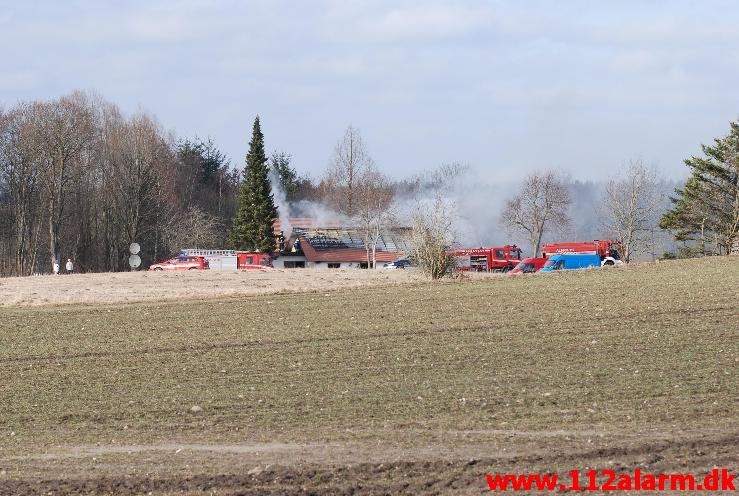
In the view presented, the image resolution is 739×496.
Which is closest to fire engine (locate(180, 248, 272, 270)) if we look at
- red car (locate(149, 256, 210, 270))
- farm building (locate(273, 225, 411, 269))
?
red car (locate(149, 256, 210, 270))

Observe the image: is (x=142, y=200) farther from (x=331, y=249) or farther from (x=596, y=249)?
(x=596, y=249)

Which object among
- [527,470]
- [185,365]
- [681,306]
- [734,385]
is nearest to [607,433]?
[527,470]

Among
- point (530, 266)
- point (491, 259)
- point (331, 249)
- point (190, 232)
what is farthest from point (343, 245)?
point (530, 266)

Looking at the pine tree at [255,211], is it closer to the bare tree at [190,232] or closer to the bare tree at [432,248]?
the bare tree at [190,232]

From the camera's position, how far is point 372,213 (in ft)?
295

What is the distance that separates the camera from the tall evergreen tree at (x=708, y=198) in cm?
6688

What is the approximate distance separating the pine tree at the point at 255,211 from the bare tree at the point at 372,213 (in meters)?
8.17

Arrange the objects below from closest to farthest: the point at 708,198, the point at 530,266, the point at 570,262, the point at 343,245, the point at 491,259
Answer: the point at 530,266 < the point at 570,262 < the point at 708,198 < the point at 491,259 < the point at 343,245

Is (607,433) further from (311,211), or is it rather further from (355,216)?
(311,211)

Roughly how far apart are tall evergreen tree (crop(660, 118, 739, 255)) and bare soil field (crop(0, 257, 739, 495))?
35459 mm

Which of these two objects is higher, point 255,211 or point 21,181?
point 21,181

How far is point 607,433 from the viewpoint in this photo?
1374cm

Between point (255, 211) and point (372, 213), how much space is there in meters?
10.5

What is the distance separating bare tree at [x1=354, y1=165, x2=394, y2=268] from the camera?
8850 cm
